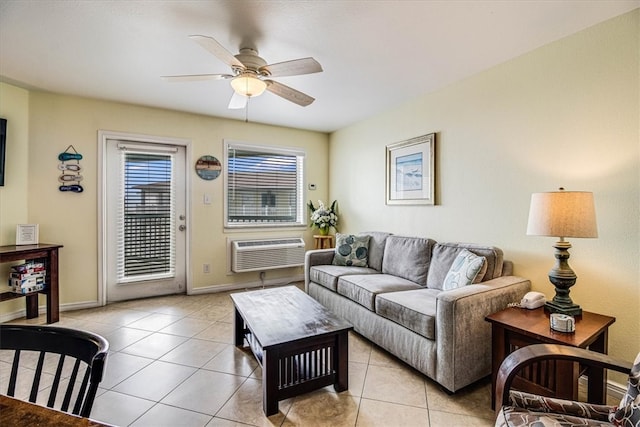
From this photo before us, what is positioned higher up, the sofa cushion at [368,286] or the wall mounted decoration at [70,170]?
the wall mounted decoration at [70,170]

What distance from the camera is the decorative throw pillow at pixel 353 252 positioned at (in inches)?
132

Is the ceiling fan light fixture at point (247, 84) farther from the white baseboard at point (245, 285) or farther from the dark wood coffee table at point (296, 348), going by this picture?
the white baseboard at point (245, 285)

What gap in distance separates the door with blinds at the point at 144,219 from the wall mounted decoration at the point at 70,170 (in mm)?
254

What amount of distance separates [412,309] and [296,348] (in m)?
0.85

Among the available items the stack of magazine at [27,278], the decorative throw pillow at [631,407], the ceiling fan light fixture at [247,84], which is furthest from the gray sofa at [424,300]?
the stack of magazine at [27,278]

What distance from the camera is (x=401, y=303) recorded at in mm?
2158

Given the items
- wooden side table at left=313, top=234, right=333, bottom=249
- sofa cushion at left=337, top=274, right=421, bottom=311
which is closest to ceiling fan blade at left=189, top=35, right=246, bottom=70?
sofa cushion at left=337, top=274, right=421, bottom=311

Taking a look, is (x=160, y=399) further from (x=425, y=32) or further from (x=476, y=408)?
(x=425, y=32)

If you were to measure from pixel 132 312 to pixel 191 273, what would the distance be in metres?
0.79

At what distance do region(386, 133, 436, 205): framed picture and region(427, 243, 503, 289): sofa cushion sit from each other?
1.93 ft

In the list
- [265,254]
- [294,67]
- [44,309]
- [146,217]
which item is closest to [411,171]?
[294,67]

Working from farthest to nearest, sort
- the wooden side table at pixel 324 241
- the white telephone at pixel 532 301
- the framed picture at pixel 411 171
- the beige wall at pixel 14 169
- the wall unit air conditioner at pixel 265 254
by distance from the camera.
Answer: the wooden side table at pixel 324 241
the wall unit air conditioner at pixel 265 254
the framed picture at pixel 411 171
the beige wall at pixel 14 169
the white telephone at pixel 532 301

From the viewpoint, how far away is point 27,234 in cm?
297

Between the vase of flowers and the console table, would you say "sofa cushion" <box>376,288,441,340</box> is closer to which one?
the vase of flowers
